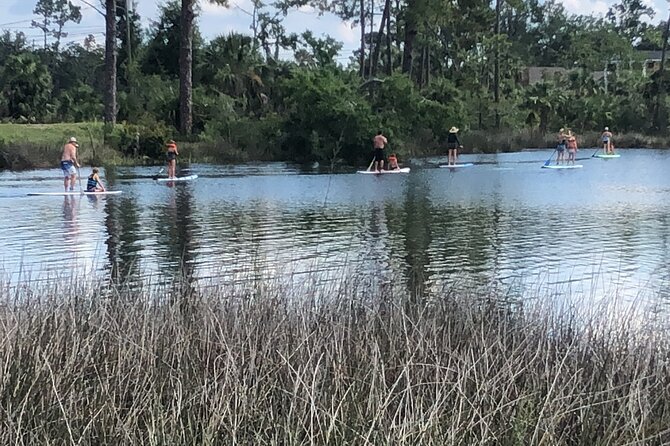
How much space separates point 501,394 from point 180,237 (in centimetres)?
1170

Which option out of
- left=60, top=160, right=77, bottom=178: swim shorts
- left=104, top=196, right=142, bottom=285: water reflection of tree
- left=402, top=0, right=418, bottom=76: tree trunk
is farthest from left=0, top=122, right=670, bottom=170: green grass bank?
left=104, top=196, right=142, bottom=285: water reflection of tree

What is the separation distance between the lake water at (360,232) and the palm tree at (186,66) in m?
10.8

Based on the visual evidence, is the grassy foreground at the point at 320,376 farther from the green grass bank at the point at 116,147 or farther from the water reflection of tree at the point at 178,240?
the green grass bank at the point at 116,147

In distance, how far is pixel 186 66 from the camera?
4109cm

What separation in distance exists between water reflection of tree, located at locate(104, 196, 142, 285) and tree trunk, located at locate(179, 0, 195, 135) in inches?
714

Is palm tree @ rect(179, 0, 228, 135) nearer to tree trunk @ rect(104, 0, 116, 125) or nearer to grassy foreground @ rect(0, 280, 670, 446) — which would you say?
tree trunk @ rect(104, 0, 116, 125)

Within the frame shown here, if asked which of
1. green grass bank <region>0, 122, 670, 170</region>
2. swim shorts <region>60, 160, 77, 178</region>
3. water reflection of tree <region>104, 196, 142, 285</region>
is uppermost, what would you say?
→ green grass bank <region>0, 122, 670, 170</region>

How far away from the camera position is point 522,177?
3244 centimetres

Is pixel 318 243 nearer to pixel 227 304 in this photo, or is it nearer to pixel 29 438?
pixel 227 304

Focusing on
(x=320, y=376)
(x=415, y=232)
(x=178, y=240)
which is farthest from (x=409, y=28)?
(x=320, y=376)

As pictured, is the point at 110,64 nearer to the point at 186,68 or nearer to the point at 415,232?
the point at 186,68

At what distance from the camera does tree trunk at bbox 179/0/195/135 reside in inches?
1620

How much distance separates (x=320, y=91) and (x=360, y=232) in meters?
25.9

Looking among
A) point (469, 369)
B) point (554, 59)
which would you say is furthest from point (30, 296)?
point (554, 59)
